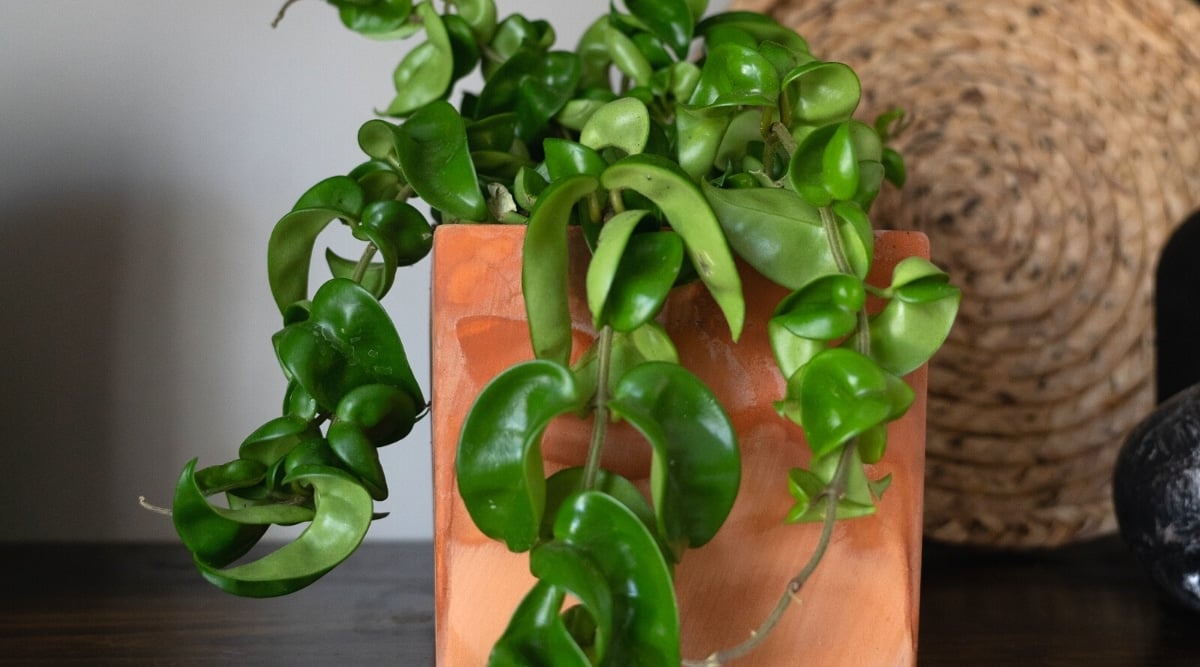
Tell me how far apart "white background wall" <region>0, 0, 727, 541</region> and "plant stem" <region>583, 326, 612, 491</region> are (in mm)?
561

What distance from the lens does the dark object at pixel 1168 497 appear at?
65 cm

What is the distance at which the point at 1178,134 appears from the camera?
33.9 inches

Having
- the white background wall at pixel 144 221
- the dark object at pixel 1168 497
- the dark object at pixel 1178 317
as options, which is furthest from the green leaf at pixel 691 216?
the dark object at pixel 1178 317

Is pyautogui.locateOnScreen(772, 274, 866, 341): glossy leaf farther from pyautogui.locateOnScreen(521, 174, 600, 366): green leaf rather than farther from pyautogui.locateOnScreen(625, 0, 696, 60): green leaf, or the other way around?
pyautogui.locateOnScreen(625, 0, 696, 60): green leaf

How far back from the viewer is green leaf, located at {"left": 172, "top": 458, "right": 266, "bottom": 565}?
0.42 metres

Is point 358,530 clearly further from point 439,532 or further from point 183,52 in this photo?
point 183,52

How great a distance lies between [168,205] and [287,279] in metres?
0.42

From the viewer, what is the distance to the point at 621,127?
45 centimetres

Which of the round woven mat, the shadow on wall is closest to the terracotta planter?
the round woven mat

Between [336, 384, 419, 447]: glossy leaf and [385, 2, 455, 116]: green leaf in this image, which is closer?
[336, 384, 419, 447]: glossy leaf

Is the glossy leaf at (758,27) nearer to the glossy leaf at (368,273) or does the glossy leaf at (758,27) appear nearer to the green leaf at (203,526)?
the glossy leaf at (368,273)

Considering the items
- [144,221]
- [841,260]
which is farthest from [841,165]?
[144,221]

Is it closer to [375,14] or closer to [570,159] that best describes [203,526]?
[570,159]

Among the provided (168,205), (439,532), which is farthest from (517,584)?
(168,205)
